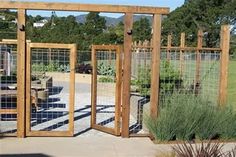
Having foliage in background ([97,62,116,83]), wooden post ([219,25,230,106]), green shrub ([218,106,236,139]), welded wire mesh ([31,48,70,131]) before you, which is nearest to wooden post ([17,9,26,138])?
welded wire mesh ([31,48,70,131])

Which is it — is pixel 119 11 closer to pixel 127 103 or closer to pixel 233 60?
pixel 127 103

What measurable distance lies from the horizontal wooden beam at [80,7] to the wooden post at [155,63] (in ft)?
0.75

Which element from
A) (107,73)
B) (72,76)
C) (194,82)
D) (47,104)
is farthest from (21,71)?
(107,73)

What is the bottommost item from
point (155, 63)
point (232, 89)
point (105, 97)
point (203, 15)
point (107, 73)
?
point (105, 97)

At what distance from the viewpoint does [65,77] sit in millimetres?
35438

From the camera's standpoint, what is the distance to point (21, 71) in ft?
40.7

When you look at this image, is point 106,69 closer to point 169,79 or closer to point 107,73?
point 107,73

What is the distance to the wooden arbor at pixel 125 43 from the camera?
12.2 meters

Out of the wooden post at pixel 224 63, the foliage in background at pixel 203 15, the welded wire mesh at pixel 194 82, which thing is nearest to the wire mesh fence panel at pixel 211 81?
the welded wire mesh at pixel 194 82

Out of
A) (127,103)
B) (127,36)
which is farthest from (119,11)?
(127,103)

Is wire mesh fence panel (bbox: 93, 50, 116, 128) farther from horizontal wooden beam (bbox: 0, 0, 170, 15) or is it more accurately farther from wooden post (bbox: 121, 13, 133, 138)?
horizontal wooden beam (bbox: 0, 0, 170, 15)

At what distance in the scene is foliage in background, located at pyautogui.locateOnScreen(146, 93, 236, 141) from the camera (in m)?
12.1

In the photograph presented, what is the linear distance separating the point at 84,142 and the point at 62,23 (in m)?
35.9

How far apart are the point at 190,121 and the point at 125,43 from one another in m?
2.47
